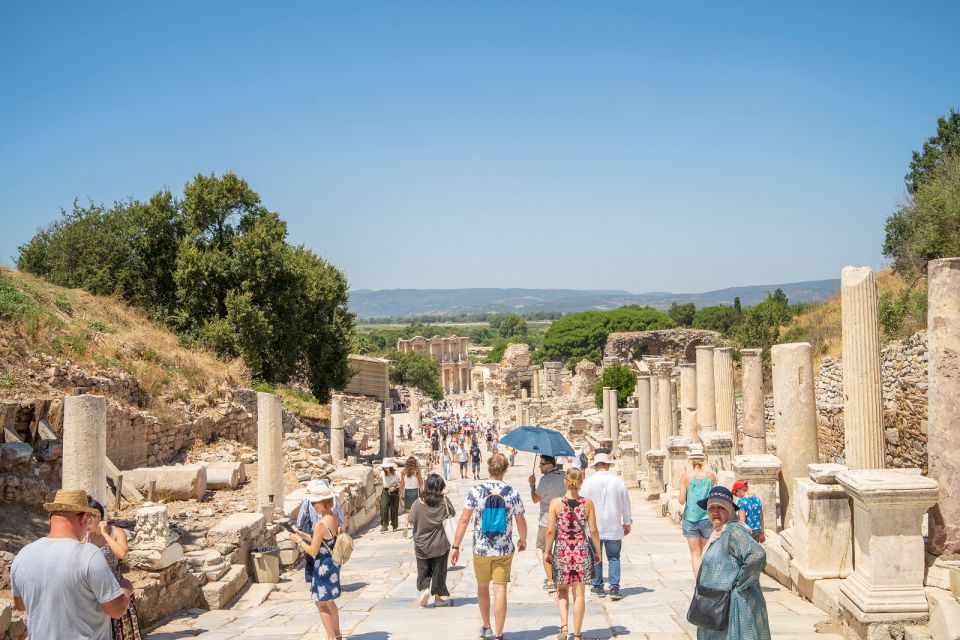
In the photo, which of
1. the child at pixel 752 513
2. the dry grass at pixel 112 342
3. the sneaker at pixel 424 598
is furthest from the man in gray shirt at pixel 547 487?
the dry grass at pixel 112 342

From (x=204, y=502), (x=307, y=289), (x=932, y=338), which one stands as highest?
(x=307, y=289)

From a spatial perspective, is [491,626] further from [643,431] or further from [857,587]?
[643,431]

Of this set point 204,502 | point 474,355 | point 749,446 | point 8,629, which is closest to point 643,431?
point 749,446

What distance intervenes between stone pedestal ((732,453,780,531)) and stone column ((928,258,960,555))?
8.31ft

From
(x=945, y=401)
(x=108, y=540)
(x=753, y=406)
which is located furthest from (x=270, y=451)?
(x=945, y=401)

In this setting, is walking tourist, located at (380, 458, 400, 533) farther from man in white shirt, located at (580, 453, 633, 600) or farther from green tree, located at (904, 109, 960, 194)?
green tree, located at (904, 109, 960, 194)

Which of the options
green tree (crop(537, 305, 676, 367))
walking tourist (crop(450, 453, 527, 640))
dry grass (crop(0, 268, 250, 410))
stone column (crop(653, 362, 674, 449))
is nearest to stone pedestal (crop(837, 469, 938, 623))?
walking tourist (crop(450, 453, 527, 640))

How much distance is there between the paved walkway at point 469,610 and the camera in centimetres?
696

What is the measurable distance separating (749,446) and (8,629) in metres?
11.3

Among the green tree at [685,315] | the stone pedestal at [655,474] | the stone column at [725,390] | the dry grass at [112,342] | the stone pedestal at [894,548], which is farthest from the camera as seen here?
the green tree at [685,315]

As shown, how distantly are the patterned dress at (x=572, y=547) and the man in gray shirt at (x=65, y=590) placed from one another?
3428mm

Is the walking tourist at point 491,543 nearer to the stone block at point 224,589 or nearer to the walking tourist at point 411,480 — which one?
the stone block at point 224,589

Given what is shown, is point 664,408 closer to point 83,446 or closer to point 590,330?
point 83,446

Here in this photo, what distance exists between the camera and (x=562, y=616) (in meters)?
6.70
